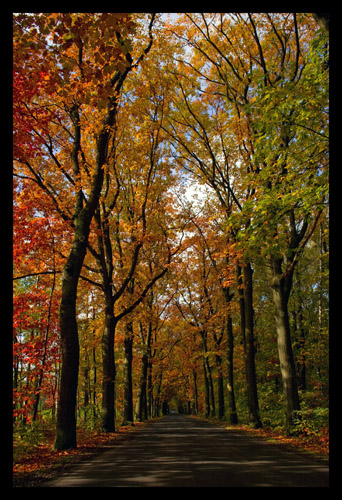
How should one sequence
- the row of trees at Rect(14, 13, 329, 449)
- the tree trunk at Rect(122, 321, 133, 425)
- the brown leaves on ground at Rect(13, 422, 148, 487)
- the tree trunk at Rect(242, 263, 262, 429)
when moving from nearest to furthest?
the brown leaves on ground at Rect(13, 422, 148, 487)
the row of trees at Rect(14, 13, 329, 449)
the tree trunk at Rect(242, 263, 262, 429)
the tree trunk at Rect(122, 321, 133, 425)

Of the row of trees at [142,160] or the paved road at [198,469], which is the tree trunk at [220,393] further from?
the paved road at [198,469]

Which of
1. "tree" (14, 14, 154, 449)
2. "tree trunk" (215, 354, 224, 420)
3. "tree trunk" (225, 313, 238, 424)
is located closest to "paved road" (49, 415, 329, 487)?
"tree" (14, 14, 154, 449)

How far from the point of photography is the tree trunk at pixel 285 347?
11.9 meters

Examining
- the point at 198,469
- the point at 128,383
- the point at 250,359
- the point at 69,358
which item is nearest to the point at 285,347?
the point at 250,359

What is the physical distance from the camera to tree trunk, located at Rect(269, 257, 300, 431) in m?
11.9

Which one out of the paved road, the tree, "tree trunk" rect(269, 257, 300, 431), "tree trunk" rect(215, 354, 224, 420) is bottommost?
"tree trunk" rect(215, 354, 224, 420)

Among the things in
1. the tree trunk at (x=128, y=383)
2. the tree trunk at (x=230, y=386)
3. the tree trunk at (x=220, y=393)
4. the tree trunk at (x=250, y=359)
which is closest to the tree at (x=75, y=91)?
the tree trunk at (x=250, y=359)

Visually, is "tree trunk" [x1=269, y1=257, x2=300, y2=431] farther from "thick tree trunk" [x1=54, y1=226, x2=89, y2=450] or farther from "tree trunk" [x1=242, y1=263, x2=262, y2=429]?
"thick tree trunk" [x1=54, y1=226, x2=89, y2=450]

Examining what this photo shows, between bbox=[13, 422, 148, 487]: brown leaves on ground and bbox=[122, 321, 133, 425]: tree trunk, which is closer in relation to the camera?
bbox=[13, 422, 148, 487]: brown leaves on ground

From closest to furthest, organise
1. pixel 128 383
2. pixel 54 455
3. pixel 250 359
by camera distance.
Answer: pixel 54 455, pixel 250 359, pixel 128 383

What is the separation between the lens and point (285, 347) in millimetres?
12453

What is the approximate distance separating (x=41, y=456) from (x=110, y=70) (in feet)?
28.4

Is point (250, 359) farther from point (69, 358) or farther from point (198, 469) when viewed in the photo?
point (198, 469)

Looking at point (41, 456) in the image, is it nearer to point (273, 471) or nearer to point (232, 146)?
point (273, 471)
